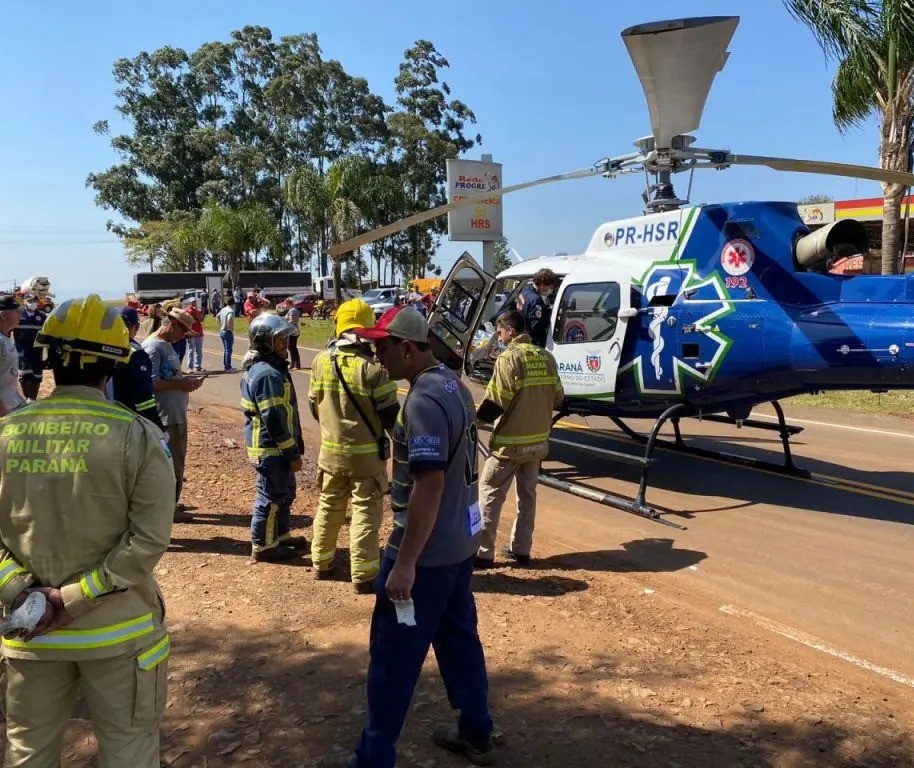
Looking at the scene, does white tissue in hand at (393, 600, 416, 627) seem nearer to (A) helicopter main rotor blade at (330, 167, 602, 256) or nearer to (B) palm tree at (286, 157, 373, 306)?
(A) helicopter main rotor blade at (330, 167, 602, 256)

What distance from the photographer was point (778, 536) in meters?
6.30

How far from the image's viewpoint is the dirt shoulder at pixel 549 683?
10.8 ft

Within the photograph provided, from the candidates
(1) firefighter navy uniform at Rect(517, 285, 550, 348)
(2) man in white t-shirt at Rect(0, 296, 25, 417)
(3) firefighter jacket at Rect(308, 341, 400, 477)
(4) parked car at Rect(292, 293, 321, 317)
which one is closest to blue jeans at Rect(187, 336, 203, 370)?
(1) firefighter navy uniform at Rect(517, 285, 550, 348)

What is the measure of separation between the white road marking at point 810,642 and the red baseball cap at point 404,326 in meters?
3.06

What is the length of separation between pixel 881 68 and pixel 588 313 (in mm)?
10699

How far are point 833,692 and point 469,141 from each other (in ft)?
162

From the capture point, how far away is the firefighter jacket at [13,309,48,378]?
11.2m

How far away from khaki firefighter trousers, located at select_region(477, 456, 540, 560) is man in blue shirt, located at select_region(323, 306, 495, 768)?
2.37 meters

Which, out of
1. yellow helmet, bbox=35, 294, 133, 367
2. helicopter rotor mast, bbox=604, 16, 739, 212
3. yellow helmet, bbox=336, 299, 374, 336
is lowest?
yellow helmet, bbox=35, 294, 133, 367

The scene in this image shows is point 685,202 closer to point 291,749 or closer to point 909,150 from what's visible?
point 291,749

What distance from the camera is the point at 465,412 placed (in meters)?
3.13

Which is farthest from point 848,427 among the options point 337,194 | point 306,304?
point 337,194

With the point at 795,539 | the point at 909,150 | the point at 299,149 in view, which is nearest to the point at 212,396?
the point at 795,539

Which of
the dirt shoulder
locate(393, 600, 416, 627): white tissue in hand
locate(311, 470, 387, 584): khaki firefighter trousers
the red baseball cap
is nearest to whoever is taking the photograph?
locate(393, 600, 416, 627): white tissue in hand
